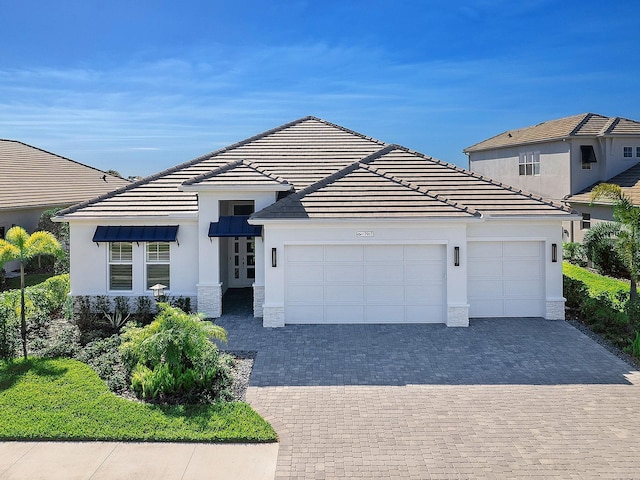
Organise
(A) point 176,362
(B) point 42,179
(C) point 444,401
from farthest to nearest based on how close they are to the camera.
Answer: (B) point 42,179 < (A) point 176,362 < (C) point 444,401

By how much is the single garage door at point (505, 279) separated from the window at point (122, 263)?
1042cm

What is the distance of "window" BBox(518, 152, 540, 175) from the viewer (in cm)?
3164

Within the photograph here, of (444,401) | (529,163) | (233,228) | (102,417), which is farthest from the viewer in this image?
(529,163)

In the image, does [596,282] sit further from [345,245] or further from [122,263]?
[122,263]

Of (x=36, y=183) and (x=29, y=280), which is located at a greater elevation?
(x=36, y=183)

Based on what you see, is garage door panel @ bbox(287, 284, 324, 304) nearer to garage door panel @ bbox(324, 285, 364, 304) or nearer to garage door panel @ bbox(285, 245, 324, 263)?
garage door panel @ bbox(324, 285, 364, 304)

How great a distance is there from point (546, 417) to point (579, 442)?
884mm

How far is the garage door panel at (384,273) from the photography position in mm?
14914

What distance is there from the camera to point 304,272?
15.0m

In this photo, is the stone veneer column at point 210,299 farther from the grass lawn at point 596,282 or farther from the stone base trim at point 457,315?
the grass lawn at point 596,282

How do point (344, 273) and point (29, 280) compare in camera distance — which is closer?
point (344, 273)

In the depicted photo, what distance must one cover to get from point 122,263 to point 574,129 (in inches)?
957

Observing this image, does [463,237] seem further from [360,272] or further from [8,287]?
[8,287]

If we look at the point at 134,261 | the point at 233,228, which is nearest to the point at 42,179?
the point at 134,261
